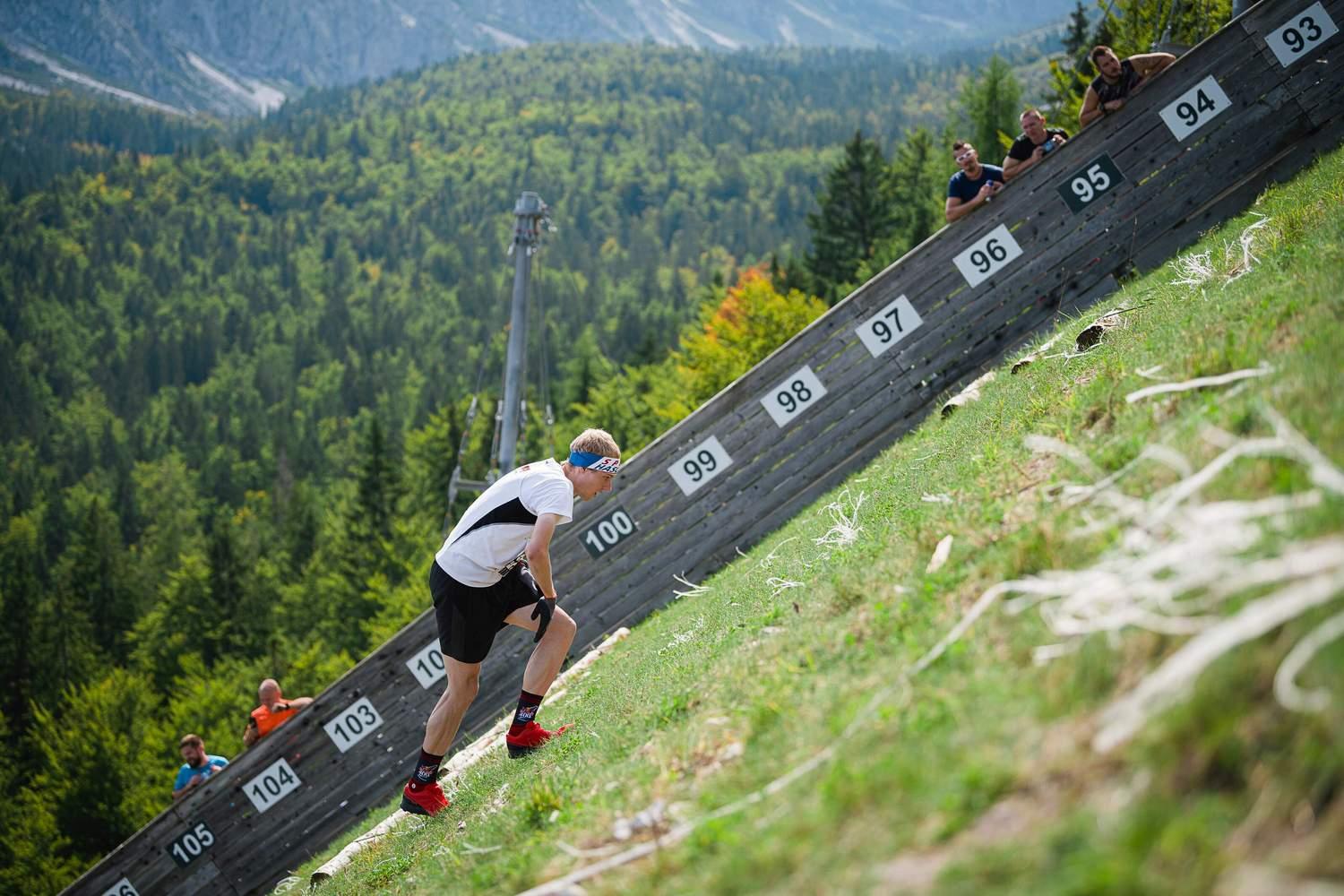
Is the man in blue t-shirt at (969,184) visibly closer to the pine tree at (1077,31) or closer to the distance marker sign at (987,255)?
the distance marker sign at (987,255)

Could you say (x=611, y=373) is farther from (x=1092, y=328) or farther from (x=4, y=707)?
(x=1092, y=328)

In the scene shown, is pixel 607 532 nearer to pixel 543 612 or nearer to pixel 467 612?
pixel 543 612

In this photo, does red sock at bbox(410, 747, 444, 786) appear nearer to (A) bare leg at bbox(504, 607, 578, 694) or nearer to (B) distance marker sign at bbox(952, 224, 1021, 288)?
(A) bare leg at bbox(504, 607, 578, 694)

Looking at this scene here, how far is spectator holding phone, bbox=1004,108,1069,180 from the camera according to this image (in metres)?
11.0

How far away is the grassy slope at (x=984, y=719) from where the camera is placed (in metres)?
2.86

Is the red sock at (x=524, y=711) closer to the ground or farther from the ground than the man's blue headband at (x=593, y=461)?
closer to the ground

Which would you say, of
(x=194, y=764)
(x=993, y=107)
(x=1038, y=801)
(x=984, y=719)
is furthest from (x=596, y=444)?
(x=993, y=107)

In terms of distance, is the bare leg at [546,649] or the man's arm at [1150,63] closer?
the bare leg at [546,649]

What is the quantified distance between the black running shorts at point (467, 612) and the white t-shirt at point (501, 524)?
87 millimetres

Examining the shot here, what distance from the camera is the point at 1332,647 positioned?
9.57 ft

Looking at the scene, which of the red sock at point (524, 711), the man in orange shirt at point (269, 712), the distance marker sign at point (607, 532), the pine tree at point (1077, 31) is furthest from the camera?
the pine tree at point (1077, 31)

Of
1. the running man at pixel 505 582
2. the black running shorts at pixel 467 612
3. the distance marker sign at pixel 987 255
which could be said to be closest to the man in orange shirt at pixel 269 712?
the running man at pixel 505 582

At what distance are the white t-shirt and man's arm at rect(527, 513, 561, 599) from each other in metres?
0.12

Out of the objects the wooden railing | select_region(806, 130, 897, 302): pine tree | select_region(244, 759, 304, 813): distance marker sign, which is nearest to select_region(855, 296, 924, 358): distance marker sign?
the wooden railing
